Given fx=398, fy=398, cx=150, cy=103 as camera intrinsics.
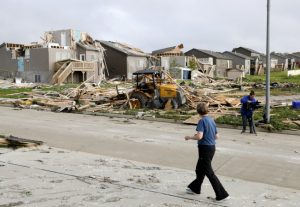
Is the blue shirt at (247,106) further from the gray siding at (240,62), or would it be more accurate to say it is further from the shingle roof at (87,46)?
the gray siding at (240,62)

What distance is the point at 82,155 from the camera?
10172mm

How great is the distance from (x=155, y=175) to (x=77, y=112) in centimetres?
1334

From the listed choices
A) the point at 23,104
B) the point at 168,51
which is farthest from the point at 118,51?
the point at 23,104

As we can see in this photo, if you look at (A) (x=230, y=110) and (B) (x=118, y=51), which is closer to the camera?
(A) (x=230, y=110)

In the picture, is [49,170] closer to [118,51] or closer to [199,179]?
[199,179]

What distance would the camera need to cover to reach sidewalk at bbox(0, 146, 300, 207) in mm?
6664

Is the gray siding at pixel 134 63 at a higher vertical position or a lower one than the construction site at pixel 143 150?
higher

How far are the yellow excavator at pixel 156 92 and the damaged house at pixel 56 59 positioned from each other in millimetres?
29755

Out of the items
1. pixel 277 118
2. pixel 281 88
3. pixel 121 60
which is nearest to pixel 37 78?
pixel 121 60

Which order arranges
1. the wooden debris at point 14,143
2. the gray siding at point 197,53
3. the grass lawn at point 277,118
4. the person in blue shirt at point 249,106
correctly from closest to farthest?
1. the wooden debris at point 14,143
2. the person in blue shirt at point 249,106
3. the grass lawn at point 277,118
4. the gray siding at point 197,53

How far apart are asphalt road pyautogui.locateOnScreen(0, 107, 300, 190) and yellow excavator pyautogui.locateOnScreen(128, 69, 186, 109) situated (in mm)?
3917

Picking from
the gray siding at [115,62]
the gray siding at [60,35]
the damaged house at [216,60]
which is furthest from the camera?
the damaged house at [216,60]

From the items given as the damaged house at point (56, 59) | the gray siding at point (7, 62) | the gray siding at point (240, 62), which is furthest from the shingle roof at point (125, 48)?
the gray siding at point (240, 62)

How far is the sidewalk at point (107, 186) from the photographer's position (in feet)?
21.9
